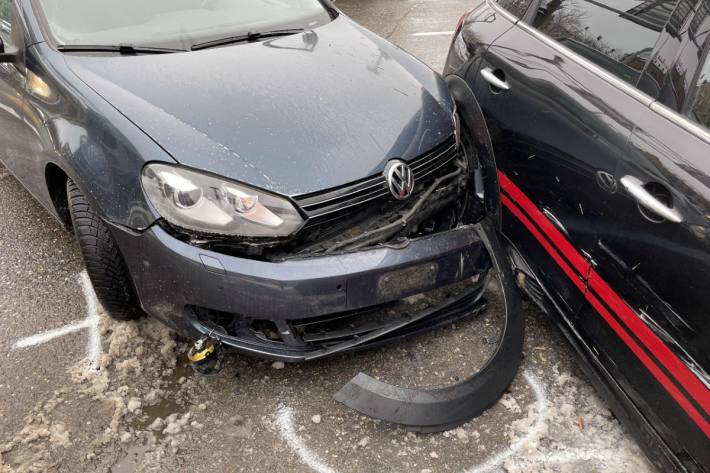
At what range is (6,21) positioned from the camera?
2768mm

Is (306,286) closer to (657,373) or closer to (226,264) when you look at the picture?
(226,264)

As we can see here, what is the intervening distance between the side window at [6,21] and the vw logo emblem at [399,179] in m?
1.99

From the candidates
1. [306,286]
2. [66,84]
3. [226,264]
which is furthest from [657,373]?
[66,84]

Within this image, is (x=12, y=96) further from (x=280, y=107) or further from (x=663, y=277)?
(x=663, y=277)

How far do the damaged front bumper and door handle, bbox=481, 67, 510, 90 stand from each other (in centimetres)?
70

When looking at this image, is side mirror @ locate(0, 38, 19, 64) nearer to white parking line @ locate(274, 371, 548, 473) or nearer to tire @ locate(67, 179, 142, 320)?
tire @ locate(67, 179, 142, 320)

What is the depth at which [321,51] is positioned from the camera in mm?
2629

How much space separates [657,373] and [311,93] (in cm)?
160

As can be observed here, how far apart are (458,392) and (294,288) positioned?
0.72 m

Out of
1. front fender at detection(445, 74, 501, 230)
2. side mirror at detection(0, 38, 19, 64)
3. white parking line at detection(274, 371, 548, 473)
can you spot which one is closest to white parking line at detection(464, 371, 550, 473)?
white parking line at detection(274, 371, 548, 473)

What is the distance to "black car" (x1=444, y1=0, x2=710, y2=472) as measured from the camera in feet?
5.20

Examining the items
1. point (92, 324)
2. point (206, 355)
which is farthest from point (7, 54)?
point (206, 355)

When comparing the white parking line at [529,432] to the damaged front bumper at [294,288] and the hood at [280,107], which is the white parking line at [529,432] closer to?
the damaged front bumper at [294,288]

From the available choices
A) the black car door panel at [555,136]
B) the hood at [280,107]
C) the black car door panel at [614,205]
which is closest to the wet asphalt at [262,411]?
the black car door panel at [614,205]
